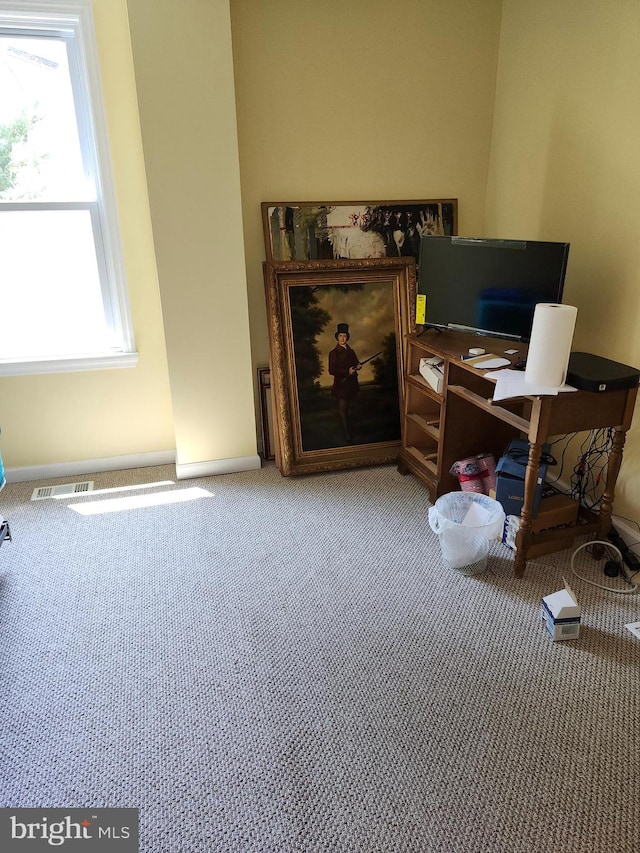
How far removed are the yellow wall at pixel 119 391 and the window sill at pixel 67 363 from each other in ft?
0.13

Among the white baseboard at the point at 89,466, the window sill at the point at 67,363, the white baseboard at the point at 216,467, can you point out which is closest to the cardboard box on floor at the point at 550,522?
the white baseboard at the point at 216,467

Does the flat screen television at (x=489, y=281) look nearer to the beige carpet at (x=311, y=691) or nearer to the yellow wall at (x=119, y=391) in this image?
the beige carpet at (x=311, y=691)

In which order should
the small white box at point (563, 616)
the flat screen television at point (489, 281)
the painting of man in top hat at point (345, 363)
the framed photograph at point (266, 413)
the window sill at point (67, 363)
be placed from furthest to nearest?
1. the framed photograph at point (266, 413)
2. the painting of man in top hat at point (345, 363)
3. the window sill at point (67, 363)
4. the flat screen television at point (489, 281)
5. the small white box at point (563, 616)

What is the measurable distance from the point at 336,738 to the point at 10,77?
9.80 ft

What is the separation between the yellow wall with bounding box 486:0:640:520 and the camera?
2.14m

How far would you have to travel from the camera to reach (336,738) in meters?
1.54

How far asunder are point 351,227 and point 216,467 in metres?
1.47

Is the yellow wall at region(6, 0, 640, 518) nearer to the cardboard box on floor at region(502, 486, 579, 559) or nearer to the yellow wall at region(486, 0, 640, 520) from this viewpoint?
the yellow wall at region(486, 0, 640, 520)

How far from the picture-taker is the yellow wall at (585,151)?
2.14 m

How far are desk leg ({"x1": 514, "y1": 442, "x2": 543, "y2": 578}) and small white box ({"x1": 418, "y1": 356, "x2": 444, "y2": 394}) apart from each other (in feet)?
2.00

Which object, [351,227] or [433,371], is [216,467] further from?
[351,227]

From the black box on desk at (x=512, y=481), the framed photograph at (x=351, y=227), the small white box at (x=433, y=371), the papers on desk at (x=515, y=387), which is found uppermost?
the framed photograph at (x=351, y=227)

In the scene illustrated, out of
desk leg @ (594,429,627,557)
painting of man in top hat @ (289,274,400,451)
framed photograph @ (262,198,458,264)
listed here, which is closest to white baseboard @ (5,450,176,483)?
painting of man in top hat @ (289,274,400,451)

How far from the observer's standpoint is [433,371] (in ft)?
8.55
